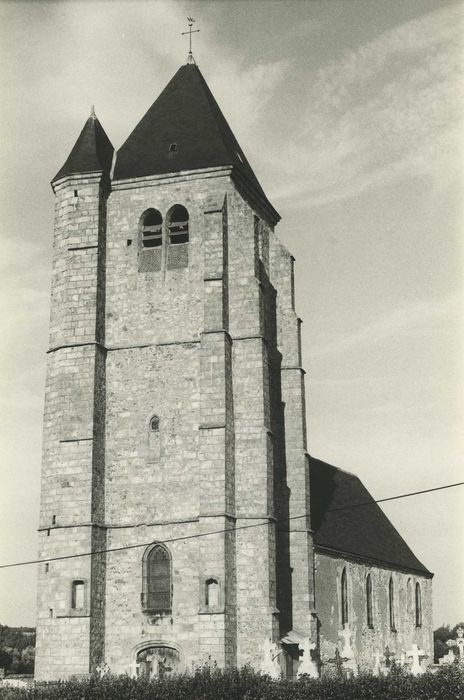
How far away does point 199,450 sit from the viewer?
28656 millimetres

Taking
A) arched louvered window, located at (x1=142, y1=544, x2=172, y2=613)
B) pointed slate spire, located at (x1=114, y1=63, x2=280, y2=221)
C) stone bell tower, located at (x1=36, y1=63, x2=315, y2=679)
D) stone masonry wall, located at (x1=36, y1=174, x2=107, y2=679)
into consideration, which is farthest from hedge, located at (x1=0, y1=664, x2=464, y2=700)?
pointed slate spire, located at (x1=114, y1=63, x2=280, y2=221)

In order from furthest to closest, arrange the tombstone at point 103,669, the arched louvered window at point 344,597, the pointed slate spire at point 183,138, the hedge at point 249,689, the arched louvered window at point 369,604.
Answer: the arched louvered window at point 369,604
the arched louvered window at point 344,597
the pointed slate spire at point 183,138
the tombstone at point 103,669
the hedge at point 249,689

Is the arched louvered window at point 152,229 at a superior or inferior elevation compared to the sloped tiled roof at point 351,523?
superior

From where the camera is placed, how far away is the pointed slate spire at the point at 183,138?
32.1 metres

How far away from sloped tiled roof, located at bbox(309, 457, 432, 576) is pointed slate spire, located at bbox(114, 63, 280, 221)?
11050 millimetres

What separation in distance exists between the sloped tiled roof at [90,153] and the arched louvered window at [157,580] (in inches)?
474

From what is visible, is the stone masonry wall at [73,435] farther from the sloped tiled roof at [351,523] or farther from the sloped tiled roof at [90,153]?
the sloped tiled roof at [351,523]

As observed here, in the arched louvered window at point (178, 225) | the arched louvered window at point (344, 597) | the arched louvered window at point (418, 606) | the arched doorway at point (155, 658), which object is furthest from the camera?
the arched louvered window at point (418, 606)

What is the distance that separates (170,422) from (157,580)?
454 centimetres

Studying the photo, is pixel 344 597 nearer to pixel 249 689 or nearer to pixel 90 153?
pixel 249 689

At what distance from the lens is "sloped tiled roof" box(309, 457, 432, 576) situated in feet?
119

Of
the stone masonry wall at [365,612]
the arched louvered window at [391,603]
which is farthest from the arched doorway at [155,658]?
the arched louvered window at [391,603]

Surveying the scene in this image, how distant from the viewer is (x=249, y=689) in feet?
72.2

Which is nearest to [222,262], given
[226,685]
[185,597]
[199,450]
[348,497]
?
[199,450]
